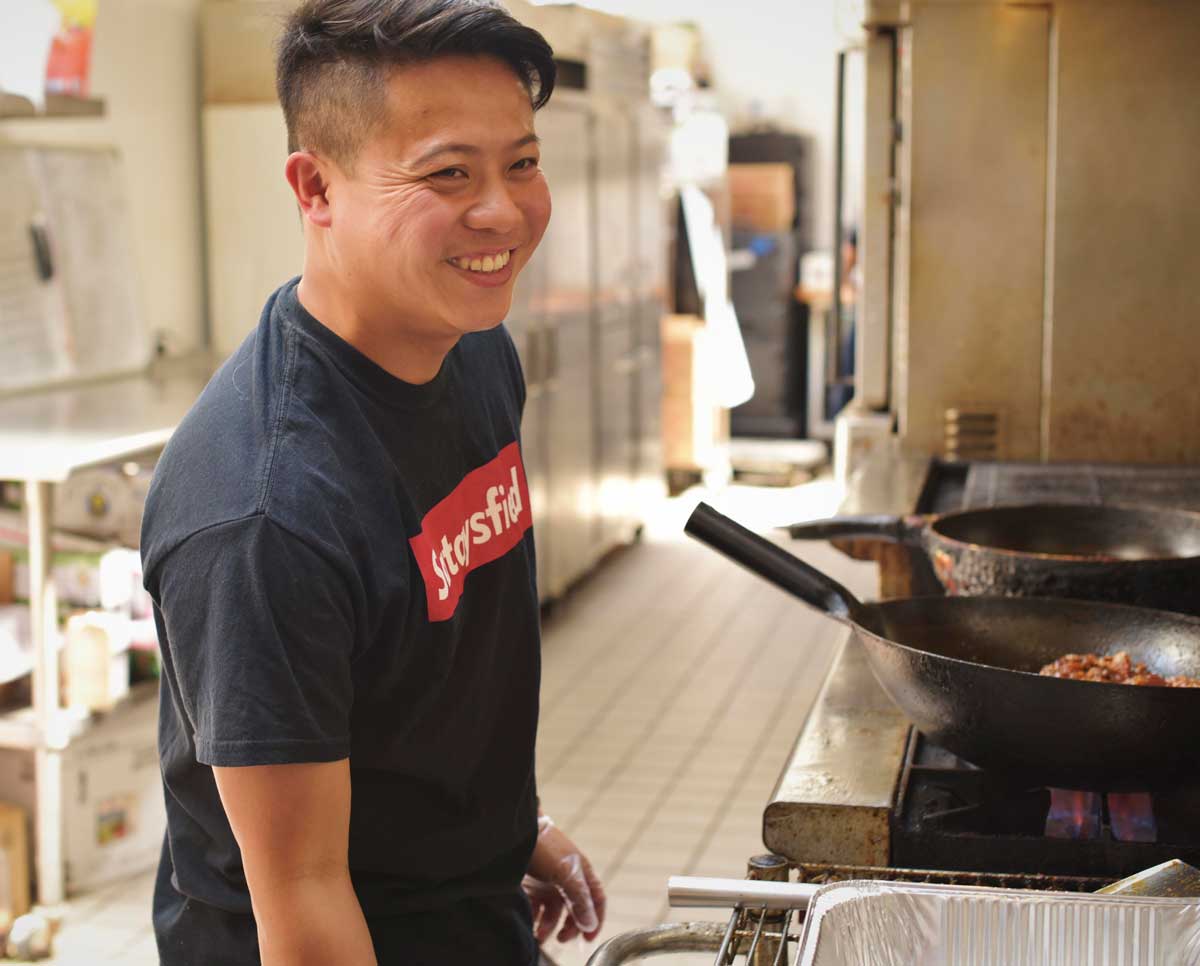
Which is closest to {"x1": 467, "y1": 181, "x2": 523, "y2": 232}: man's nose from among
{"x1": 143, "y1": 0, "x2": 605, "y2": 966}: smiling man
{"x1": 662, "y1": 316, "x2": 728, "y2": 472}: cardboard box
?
{"x1": 143, "y1": 0, "x2": 605, "y2": 966}: smiling man

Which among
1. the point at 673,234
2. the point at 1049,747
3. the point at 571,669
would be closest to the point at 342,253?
the point at 1049,747

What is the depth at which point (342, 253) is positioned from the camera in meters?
1.23

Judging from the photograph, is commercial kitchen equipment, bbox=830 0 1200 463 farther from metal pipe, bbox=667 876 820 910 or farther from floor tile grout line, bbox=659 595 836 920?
metal pipe, bbox=667 876 820 910

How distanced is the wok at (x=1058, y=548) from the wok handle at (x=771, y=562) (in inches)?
11.3

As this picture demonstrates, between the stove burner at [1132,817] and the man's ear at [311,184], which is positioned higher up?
the man's ear at [311,184]

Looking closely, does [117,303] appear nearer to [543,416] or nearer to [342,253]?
[543,416]

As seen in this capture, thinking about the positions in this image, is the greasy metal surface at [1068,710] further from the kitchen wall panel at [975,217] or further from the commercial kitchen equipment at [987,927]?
the kitchen wall panel at [975,217]

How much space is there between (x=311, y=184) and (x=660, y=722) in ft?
11.3

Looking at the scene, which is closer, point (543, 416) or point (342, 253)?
point (342, 253)

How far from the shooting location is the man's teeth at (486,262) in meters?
1.23

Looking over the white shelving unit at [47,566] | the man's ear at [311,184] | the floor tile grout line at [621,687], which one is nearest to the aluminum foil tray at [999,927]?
the man's ear at [311,184]

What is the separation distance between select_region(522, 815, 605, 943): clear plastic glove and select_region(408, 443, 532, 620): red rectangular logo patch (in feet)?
1.38

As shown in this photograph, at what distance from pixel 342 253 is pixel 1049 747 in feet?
2.40

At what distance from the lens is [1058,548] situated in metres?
2.03
